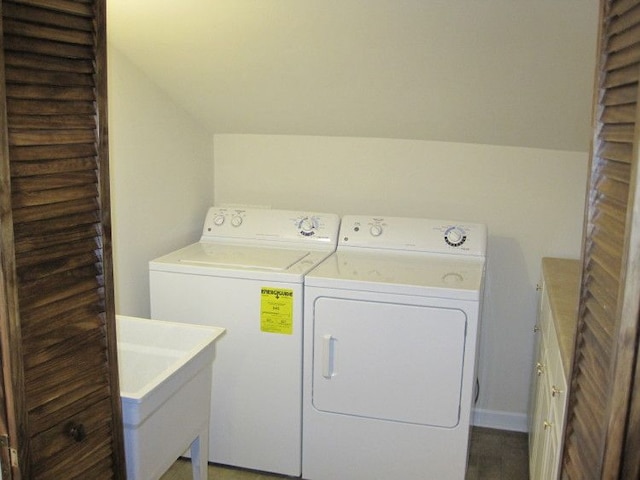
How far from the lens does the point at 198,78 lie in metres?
2.53

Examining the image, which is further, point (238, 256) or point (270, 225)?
point (270, 225)

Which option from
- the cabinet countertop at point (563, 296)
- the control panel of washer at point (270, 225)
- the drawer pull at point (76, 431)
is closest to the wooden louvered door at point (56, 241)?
the drawer pull at point (76, 431)

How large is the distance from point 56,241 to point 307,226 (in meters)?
1.82

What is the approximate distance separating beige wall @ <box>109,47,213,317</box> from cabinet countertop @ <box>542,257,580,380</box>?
1660 millimetres

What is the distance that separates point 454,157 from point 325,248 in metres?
0.75

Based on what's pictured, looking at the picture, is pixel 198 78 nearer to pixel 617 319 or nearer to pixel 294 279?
pixel 294 279

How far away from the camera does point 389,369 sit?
7.59 ft

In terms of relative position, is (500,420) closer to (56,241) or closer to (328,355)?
(328,355)

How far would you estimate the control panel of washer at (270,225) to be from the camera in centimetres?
282

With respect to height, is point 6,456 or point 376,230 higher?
point 376,230

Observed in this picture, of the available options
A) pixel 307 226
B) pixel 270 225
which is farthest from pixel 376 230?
pixel 270 225

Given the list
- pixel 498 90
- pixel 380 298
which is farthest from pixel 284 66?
pixel 380 298

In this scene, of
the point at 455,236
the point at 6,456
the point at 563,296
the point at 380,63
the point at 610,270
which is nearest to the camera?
the point at 610,270

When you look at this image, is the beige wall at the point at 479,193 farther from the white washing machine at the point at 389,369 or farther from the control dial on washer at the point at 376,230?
the white washing machine at the point at 389,369
